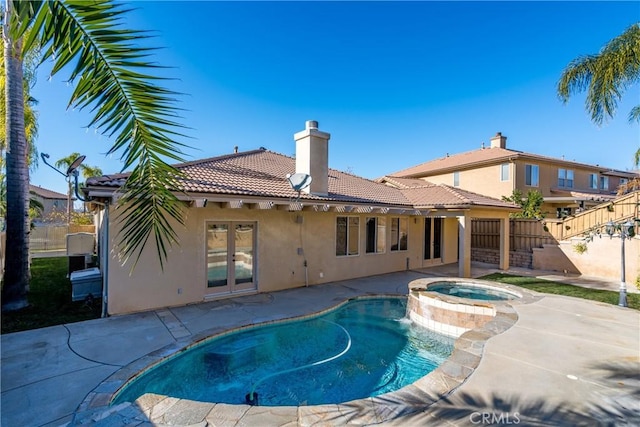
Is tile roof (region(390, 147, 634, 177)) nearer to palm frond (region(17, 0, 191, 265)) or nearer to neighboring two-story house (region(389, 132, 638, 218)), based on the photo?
neighboring two-story house (region(389, 132, 638, 218))

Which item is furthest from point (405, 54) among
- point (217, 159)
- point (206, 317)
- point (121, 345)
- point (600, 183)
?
point (600, 183)

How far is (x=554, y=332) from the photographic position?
7.82 metres

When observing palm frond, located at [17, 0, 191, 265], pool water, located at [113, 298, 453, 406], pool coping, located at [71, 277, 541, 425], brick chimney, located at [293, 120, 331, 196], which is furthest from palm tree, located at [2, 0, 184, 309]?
brick chimney, located at [293, 120, 331, 196]

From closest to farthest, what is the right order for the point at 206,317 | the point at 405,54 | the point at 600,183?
the point at 206,317 < the point at 405,54 < the point at 600,183

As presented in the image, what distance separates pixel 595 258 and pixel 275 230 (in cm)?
1796

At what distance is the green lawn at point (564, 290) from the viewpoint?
461 inches

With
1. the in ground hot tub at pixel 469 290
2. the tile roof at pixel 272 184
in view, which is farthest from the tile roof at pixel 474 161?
the in ground hot tub at pixel 469 290

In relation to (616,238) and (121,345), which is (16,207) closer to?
(121,345)

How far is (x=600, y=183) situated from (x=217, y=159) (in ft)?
144

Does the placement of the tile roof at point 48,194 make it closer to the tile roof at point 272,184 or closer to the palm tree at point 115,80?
the tile roof at point 272,184

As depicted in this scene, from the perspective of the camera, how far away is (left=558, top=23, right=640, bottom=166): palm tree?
11.4 metres

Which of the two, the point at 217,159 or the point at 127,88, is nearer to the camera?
the point at 127,88

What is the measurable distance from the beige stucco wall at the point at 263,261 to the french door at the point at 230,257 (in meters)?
0.26

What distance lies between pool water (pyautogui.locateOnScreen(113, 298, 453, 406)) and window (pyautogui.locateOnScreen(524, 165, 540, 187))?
2465 cm
